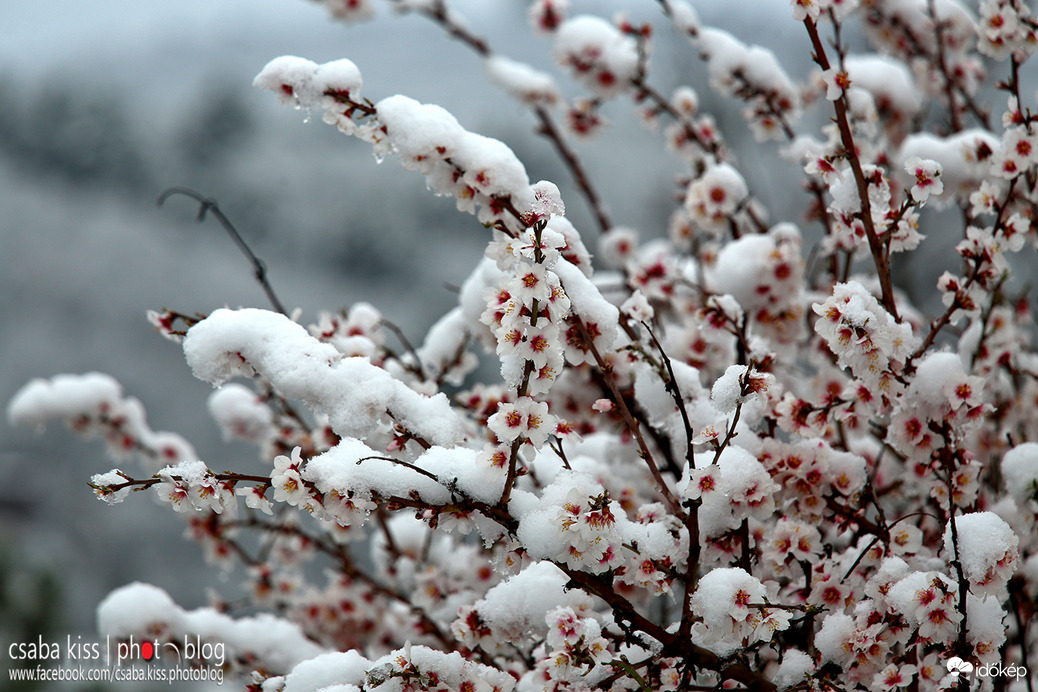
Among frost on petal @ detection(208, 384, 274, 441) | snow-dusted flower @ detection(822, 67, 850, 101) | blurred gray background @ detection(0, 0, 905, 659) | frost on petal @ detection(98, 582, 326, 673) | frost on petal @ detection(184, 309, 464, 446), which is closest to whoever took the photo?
frost on petal @ detection(184, 309, 464, 446)

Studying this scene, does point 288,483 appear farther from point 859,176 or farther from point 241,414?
point 241,414

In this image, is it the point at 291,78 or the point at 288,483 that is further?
the point at 291,78

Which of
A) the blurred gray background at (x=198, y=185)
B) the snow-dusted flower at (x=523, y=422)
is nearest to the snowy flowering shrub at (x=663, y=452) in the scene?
the snow-dusted flower at (x=523, y=422)

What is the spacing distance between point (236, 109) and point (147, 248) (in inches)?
70.7

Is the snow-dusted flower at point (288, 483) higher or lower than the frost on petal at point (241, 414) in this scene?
lower

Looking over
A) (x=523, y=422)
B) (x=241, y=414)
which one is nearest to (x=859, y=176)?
(x=523, y=422)

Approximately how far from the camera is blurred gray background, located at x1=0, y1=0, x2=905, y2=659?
6.81 meters

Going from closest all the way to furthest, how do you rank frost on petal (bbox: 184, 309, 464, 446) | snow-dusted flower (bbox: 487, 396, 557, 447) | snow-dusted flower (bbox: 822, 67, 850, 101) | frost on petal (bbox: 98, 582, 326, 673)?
snow-dusted flower (bbox: 487, 396, 557, 447) → frost on petal (bbox: 184, 309, 464, 446) → snow-dusted flower (bbox: 822, 67, 850, 101) → frost on petal (bbox: 98, 582, 326, 673)

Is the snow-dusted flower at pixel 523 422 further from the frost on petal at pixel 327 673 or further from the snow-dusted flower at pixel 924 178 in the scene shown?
the snow-dusted flower at pixel 924 178

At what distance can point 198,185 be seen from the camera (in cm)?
768

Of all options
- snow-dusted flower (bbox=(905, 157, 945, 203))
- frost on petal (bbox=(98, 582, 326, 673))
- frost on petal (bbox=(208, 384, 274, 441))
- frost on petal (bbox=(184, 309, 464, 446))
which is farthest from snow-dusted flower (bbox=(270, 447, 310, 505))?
frost on petal (bbox=(208, 384, 274, 441))

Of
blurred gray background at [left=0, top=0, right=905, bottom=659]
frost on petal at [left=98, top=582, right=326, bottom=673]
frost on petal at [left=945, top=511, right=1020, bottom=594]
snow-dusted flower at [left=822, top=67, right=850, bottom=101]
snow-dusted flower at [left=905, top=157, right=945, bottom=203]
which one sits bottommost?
frost on petal at [left=945, top=511, right=1020, bottom=594]

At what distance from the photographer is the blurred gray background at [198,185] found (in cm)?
681

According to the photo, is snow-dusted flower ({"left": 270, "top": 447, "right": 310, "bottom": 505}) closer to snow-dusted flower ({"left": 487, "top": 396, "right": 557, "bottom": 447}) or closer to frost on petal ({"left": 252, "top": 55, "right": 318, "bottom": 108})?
snow-dusted flower ({"left": 487, "top": 396, "right": 557, "bottom": 447})
